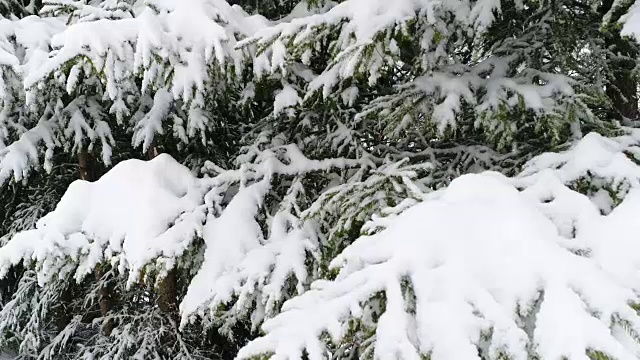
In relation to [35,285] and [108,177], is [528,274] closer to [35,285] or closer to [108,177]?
[108,177]

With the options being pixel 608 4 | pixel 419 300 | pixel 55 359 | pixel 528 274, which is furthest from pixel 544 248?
pixel 55 359

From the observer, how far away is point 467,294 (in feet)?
5.02

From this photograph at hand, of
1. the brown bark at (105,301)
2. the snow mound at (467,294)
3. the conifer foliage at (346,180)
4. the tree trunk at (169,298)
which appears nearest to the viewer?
the snow mound at (467,294)

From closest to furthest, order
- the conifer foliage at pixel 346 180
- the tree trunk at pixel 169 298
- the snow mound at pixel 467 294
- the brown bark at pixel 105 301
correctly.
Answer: the snow mound at pixel 467 294 → the conifer foliage at pixel 346 180 → the tree trunk at pixel 169 298 → the brown bark at pixel 105 301

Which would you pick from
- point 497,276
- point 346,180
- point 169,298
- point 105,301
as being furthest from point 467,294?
Result: point 105,301

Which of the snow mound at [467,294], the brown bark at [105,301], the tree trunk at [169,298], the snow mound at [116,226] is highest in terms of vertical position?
the snow mound at [467,294]

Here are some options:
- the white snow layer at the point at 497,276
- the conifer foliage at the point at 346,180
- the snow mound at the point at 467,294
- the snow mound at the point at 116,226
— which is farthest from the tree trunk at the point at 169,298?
Answer: the snow mound at the point at 467,294

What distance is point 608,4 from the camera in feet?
10.4

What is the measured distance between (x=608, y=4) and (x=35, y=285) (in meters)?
5.05

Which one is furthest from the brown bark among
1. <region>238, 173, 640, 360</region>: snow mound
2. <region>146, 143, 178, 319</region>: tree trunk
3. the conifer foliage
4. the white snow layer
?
<region>238, 173, 640, 360</region>: snow mound

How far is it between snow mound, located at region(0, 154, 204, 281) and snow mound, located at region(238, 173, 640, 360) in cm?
113

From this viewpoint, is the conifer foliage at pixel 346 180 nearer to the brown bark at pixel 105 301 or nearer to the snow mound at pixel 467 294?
the snow mound at pixel 467 294

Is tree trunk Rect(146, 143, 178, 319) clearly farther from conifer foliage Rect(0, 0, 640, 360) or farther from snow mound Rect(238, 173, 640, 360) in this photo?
snow mound Rect(238, 173, 640, 360)

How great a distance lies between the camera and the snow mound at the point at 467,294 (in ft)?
4.66
